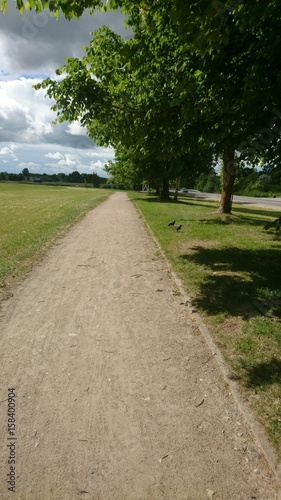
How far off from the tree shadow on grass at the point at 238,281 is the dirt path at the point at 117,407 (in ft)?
2.81

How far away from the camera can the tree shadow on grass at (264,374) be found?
3586 mm

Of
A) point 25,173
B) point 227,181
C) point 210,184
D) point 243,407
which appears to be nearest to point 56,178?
point 25,173

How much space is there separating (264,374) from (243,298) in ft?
8.28

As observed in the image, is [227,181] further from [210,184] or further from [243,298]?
[210,184]

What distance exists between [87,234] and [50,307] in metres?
7.06

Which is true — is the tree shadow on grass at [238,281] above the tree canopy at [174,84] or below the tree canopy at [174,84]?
below

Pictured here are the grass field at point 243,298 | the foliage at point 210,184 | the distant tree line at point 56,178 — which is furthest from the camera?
the distant tree line at point 56,178

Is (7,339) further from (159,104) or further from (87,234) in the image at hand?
(87,234)

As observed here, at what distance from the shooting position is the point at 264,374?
12.3 ft

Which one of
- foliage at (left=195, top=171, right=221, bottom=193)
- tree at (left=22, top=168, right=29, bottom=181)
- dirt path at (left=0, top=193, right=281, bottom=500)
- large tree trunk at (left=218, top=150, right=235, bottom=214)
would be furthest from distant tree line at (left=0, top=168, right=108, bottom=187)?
dirt path at (left=0, top=193, right=281, bottom=500)

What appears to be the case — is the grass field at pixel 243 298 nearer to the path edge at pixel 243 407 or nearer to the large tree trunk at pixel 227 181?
the path edge at pixel 243 407

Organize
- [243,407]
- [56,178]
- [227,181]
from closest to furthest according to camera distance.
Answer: [243,407]
[227,181]
[56,178]

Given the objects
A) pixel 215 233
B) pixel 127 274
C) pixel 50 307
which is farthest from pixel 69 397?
pixel 215 233

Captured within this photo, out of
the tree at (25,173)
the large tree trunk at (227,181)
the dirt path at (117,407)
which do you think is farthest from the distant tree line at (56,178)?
the dirt path at (117,407)
